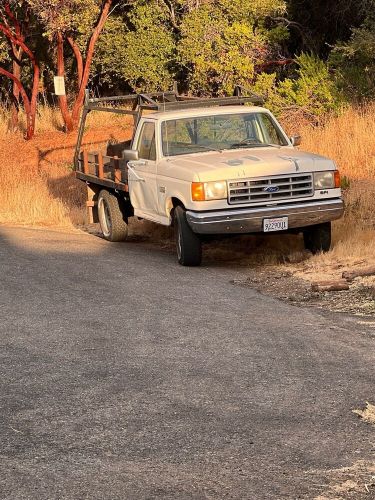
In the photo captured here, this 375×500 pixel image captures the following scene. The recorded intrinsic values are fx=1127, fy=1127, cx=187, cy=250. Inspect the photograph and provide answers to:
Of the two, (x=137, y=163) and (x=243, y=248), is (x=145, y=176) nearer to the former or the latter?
(x=137, y=163)

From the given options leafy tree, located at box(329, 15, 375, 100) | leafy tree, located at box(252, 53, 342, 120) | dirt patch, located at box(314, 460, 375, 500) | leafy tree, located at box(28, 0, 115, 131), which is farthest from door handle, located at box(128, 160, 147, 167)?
leafy tree, located at box(28, 0, 115, 131)

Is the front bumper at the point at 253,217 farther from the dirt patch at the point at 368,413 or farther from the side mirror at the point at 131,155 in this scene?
the dirt patch at the point at 368,413

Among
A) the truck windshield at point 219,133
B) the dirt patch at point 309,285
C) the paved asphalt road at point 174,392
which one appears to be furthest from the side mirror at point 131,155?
the paved asphalt road at point 174,392

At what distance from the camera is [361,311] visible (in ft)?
32.2

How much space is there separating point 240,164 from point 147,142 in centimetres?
205

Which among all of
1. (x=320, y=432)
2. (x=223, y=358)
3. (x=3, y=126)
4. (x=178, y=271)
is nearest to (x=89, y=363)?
(x=223, y=358)

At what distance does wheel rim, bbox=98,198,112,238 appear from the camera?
16.4 m

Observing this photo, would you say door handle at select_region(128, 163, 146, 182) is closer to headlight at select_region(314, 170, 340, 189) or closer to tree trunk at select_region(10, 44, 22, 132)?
headlight at select_region(314, 170, 340, 189)

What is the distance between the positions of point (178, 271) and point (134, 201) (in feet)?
8.09

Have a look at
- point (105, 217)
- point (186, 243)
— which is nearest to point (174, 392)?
point (186, 243)

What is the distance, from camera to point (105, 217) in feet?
54.1

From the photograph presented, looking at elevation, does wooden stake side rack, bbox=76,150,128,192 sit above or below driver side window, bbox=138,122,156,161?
below

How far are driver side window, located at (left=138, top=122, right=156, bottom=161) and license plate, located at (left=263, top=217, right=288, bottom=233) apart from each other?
2.08 m

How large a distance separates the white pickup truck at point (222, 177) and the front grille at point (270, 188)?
11 mm
